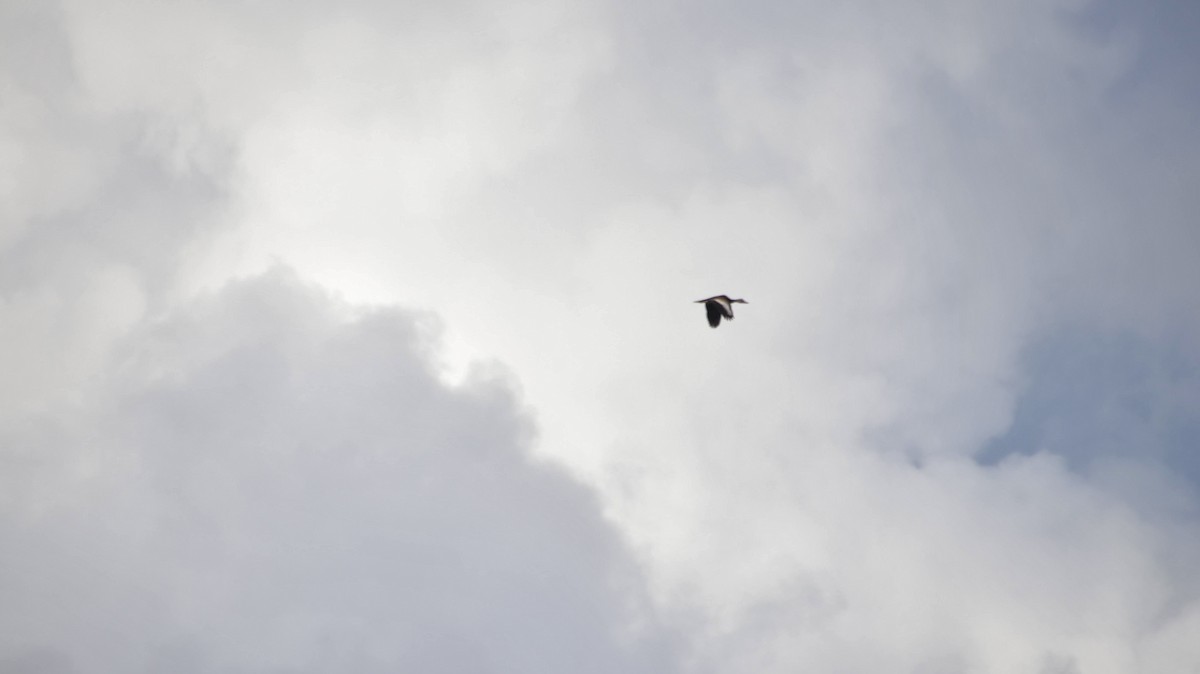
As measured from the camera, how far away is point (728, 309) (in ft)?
310
